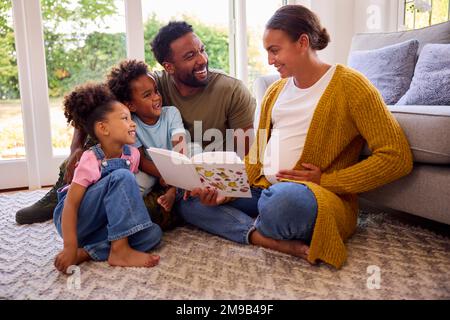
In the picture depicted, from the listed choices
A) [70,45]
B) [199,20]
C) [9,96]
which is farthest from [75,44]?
[199,20]

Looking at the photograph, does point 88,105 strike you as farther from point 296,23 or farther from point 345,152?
point 345,152

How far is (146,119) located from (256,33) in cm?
154

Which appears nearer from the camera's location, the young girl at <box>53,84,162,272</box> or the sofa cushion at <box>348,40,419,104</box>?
the young girl at <box>53,84,162,272</box>

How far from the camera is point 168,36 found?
5.02ft

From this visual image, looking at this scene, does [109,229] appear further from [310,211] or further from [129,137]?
[310,211]

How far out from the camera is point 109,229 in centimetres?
120

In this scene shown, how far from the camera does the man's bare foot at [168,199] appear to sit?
1375 millimetres

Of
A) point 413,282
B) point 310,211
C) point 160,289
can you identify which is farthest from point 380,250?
point 160,289

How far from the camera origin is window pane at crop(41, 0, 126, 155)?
2.26 meters

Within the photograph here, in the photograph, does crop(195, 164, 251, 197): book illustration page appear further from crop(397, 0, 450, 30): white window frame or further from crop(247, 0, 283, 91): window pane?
crop(397, 0, 450, 30): white window frame

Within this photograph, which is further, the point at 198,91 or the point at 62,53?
the point at 62,53

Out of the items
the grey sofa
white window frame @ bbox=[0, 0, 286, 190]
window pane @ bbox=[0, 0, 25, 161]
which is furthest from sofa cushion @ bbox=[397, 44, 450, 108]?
window pane @ bbox=[0, 0, 25, 161]

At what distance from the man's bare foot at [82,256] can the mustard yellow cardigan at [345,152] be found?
647 mm
